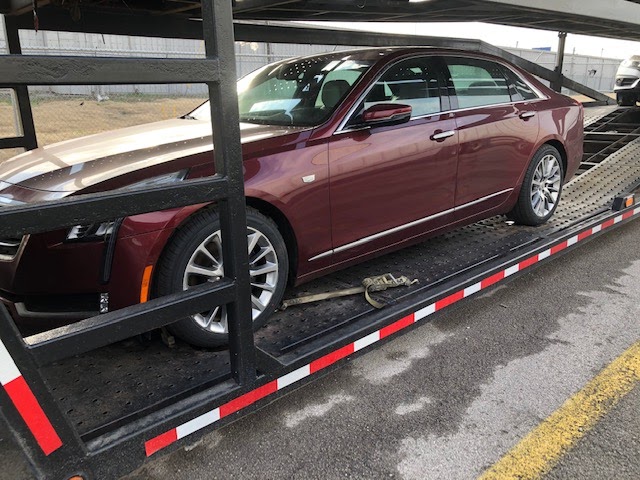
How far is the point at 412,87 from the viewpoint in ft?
11.8

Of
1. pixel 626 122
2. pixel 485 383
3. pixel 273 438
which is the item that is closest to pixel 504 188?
pixel 485 383

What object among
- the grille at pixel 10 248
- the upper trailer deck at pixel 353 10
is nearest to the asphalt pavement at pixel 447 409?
the grille at pixel 10 248

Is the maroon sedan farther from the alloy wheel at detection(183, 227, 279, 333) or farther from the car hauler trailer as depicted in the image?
the car hauler trailer

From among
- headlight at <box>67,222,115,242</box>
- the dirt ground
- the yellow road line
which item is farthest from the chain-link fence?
the yellow road line

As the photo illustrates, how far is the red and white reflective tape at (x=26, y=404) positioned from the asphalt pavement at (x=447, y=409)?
1.69ft

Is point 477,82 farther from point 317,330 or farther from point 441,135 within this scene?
point 317,330

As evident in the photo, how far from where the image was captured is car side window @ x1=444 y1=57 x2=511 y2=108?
3881 millimetres

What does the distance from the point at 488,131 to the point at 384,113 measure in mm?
1224

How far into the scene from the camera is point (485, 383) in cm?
293

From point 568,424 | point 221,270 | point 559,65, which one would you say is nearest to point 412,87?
point 221,270

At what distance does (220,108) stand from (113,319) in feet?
2.67

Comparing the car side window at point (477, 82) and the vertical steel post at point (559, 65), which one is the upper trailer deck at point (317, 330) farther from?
the vertical steel post at point (559, 65)

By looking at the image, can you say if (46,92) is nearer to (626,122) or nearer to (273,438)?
(273,438)

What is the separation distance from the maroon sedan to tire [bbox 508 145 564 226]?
17 millimetres
